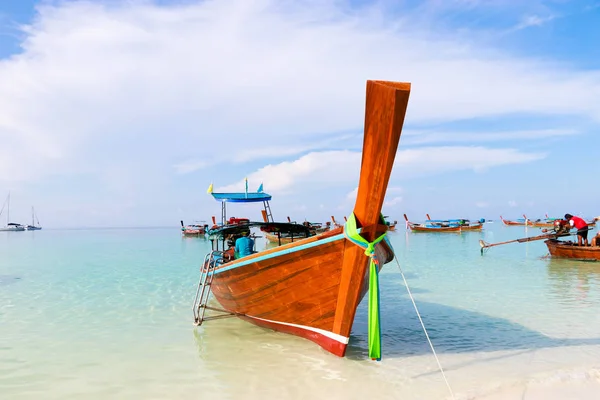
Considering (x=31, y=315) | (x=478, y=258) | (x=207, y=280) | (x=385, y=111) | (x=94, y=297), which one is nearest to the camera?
(x=385, y=111)

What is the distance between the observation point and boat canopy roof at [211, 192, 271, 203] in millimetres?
11980

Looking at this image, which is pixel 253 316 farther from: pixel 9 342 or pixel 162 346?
pixel 9 342

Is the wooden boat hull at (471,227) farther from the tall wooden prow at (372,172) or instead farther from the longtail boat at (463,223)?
the tall wooden prow at (372,172)

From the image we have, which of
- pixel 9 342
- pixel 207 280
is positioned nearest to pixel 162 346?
pixel 207 280

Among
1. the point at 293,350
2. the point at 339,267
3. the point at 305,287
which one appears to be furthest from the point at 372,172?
the point at 293,350

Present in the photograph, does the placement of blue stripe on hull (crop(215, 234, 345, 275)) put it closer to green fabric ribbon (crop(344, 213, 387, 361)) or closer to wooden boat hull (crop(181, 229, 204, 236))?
green fabric ribbon (crop(344, 213, 387, 361))

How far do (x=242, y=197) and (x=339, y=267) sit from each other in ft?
22.1

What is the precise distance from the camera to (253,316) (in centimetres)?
760

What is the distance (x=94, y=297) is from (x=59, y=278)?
5956mm

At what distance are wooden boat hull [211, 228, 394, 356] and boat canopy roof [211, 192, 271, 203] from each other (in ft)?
15.2

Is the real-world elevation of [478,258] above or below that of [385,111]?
below

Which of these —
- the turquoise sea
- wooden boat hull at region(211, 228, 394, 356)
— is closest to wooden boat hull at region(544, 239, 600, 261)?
the turquoise sea

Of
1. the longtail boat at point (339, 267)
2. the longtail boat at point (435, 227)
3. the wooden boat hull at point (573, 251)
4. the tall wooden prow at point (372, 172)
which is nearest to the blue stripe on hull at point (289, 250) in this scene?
the longtail boat at point (339, 267)

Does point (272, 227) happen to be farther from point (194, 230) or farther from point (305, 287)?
point (194, 230)
